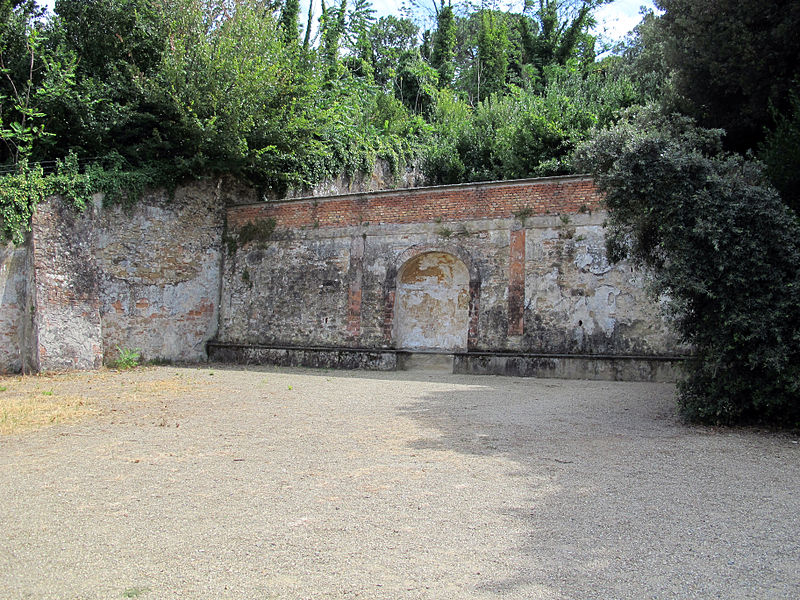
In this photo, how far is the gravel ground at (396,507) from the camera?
340cm

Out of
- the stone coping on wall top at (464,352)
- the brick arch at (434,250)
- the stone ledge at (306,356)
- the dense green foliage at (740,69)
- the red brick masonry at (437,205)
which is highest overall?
the dense green foliage at (740,69)

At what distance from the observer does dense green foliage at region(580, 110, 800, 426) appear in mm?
7180

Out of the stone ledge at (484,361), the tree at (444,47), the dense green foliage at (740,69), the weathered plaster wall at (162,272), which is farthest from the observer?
the tree at (444,47)

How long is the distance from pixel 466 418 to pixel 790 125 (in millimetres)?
5673

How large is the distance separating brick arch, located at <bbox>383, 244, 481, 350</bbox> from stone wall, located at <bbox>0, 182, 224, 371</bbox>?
16.4 feet

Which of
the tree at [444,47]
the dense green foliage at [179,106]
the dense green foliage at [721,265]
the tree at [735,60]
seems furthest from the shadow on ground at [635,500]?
the tree at [444,47]

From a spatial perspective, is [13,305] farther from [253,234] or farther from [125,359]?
[253,234]

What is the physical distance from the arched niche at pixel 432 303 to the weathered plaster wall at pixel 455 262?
2.1 inches

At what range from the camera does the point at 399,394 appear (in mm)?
10672

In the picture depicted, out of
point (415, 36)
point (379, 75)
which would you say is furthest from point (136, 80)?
point (415, 36)

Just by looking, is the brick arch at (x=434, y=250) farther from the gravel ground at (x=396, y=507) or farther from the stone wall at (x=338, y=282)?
the gravel ground at (x=396, y=507)

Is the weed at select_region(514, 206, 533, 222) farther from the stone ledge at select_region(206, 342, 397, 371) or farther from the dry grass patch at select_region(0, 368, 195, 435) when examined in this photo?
the dry grass patch at select_region(0, 368, 195, 435)

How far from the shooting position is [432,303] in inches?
607

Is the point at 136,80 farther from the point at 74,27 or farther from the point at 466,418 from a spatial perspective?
the point at 466,418
